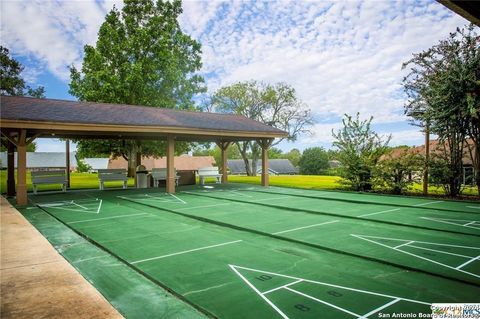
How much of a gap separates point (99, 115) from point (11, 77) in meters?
22.3

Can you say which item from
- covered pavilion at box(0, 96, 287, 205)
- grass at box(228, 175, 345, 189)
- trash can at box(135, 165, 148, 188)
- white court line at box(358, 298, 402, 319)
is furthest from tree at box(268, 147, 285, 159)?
white court line at box(358, 298, 402, 319)

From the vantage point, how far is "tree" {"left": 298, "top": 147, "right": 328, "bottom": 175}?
47.1m

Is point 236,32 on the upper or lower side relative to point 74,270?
upper

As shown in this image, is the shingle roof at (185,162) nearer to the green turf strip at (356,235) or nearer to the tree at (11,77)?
the tree at (11,77)

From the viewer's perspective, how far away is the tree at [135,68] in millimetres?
22828

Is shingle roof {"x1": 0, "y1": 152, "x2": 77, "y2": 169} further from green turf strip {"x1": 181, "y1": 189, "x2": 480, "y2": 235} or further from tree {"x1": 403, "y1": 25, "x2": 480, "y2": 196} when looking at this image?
tree {"x1": 403, "y1": 25, "x2": 480, "y2": 196}

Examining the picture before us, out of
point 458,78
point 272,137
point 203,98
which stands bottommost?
point 272,137

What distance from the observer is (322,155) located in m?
47.4

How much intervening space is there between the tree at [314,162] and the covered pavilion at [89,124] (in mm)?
30637

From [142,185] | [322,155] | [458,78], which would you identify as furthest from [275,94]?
[458,78]

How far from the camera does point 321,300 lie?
3.43 m

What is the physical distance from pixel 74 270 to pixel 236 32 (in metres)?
13.3

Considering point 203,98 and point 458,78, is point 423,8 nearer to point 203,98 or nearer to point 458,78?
point 458,78

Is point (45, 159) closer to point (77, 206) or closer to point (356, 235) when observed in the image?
point (77, 206)
